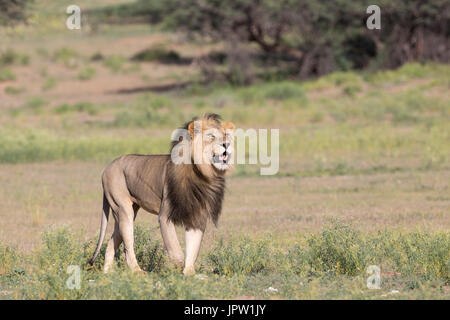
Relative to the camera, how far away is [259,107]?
28312 millimetres

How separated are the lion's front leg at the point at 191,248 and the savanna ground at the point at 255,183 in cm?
13

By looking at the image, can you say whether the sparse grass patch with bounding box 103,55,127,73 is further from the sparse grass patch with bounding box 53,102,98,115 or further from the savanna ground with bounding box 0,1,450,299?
the sparse grass patch with bounding box 53,102,98,115

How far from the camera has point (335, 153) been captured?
20.0m

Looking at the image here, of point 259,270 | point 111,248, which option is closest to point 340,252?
point 259,270

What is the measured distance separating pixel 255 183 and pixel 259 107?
1211cm

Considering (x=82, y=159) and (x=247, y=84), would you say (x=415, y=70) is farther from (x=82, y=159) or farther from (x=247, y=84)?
(x=82, y=159)

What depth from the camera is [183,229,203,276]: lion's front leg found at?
7.75 meters

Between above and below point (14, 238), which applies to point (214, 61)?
above

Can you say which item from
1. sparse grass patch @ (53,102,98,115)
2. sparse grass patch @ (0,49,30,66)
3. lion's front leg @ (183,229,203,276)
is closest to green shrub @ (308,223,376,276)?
lion's front leg @ (183,229,203,276)

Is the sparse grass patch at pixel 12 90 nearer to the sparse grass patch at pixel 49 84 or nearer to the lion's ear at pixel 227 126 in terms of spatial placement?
the sparse grass patch at pixel 49 84

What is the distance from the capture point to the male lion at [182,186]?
7.65 metres

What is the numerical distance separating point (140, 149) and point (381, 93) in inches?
424

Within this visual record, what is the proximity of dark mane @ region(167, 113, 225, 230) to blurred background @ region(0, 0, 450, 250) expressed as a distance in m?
3.05
